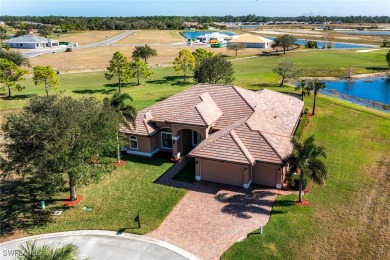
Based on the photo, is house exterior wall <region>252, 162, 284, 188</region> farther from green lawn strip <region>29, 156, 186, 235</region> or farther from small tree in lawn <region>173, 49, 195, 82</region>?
small tree in lawn <region>173, 49, 195, 82</region>

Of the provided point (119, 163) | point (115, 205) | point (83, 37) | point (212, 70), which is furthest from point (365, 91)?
point (83, 37)

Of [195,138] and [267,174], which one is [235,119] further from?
[267,174]

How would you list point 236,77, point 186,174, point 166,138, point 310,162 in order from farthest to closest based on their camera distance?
point 236,77 → point 166,138 → point 186,174 → point 310,162

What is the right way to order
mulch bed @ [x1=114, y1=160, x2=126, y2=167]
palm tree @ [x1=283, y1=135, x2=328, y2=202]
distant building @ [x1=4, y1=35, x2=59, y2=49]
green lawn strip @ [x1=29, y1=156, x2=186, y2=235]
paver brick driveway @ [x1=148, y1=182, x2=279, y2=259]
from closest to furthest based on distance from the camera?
1. paver brick driveway @ [x1=148, y1=182, x2=279, y2=259]
2. green lawn strip @ [x1=29, y1=156, x2=186, y2=235]
3. palm tree @ [x1=283, y1=135, x2=328, y2=202]
4. mulch bed @ [x1=114, y1=160, x2=126, y2=167]
5. distant building @ [x1=4, y1=35, x2=59, y2=49]

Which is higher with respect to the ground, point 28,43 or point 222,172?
point 28,43

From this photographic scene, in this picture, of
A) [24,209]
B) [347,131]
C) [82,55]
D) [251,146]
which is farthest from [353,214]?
[82,55]

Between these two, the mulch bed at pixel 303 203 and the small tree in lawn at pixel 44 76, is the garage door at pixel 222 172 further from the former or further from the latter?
the small tree in lawn at pixel 44 76

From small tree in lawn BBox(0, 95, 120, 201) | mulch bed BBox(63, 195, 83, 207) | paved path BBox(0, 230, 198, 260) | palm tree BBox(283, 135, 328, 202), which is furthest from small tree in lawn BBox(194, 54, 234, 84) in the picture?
paved path BBox(0, 230, 198, 260)

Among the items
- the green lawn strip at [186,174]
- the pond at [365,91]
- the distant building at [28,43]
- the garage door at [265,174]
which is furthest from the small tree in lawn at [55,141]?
the distant building at [28,43]
